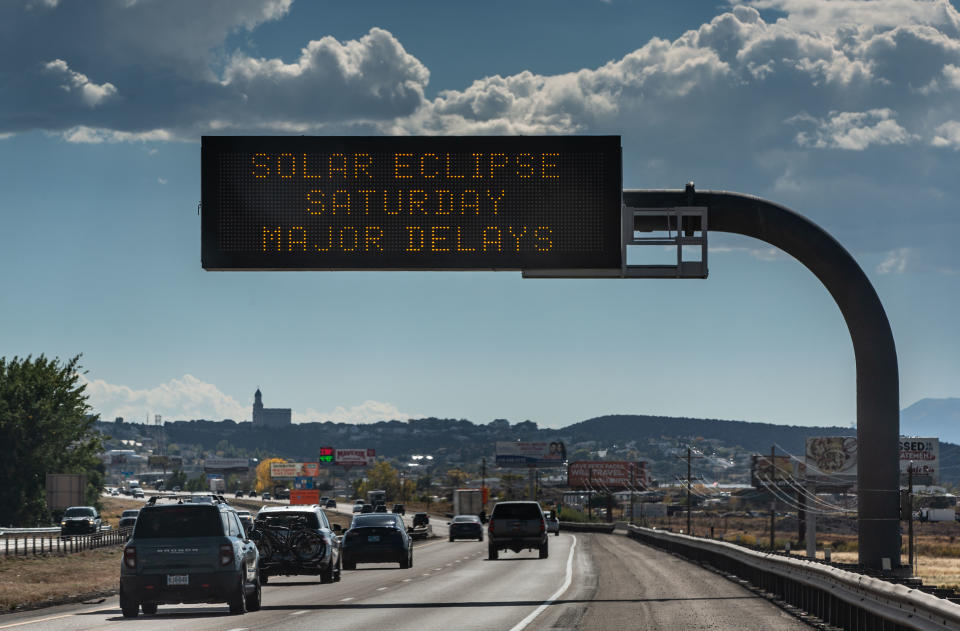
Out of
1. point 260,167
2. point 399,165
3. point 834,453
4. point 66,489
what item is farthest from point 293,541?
point 834,453

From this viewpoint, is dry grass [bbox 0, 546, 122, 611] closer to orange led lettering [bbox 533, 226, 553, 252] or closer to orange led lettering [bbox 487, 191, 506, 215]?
orange led lettering [bbox 487, 191, 506, 215]

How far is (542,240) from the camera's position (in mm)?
25719

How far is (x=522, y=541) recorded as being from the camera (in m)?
49.4

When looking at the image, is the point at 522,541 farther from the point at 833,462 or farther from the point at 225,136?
the point at 833,462

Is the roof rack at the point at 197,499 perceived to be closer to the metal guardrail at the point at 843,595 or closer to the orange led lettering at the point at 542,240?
the orange led lettering at the point at 542,240

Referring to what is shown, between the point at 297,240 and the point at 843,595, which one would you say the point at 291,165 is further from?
the point at 843,595

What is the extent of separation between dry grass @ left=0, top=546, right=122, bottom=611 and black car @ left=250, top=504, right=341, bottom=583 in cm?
378

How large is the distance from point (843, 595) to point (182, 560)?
10728 mm

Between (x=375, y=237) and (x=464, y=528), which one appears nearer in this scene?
(x=375, y=237)

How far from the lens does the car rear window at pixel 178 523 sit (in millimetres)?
22703

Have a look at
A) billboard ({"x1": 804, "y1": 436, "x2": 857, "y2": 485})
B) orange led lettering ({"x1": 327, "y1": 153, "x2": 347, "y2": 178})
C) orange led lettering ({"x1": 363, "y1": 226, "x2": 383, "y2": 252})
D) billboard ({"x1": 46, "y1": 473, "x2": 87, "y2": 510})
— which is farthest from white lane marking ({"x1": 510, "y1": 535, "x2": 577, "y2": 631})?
billboard ({"x1": 804, "y1": 436, "x2": 857, "y2": 485})

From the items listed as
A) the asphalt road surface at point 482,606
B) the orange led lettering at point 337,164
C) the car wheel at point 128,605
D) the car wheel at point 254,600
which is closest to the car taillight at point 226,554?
the asphalt road surface at point 482,606

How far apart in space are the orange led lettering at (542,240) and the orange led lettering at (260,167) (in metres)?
5.32

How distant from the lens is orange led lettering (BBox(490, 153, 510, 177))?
25.8m
